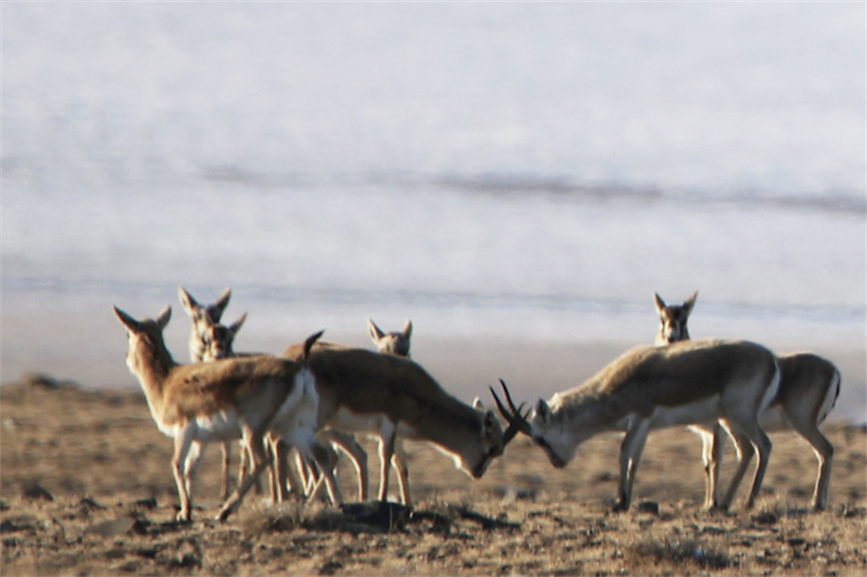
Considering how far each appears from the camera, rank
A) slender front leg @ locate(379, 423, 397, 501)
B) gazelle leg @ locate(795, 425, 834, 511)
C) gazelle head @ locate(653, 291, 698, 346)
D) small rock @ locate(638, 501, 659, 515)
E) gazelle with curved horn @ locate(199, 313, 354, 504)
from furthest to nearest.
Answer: gazelle head @ locate(653, 291, 698, 346)
gazelle leg @ locate(795, 425, 834, 511)
small rock @ locate(638, 501, 659, 515)
slender front leg @ locate(379, 423, 397, 501)
gazelle with curved horn @ locate(199, 313, 354, 504)

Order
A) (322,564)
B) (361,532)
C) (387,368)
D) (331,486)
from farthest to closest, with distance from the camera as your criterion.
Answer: (387,368) → (331,486) → (361,532) → (322,564)

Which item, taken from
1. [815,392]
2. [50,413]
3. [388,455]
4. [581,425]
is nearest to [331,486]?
[388,455]

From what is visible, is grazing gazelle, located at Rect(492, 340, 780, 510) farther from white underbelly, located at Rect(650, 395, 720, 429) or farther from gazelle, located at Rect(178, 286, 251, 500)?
gazelle, located at Rect(178, 286, 251, 500)

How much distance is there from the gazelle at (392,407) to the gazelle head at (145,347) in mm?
1365

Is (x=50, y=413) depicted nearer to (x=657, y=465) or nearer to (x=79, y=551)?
(x=657, y=465)

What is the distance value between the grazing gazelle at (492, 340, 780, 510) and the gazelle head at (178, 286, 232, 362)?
13.4 ft

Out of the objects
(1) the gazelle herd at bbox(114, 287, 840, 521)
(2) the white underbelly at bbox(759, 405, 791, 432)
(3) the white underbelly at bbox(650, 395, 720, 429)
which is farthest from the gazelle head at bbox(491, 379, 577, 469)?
(2) the white underbelly at bbox(759, 405, 791, 432)

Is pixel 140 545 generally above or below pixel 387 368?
below

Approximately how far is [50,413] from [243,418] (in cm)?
1514

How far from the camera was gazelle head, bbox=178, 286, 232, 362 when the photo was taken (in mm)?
18062

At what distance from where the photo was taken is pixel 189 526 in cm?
1321

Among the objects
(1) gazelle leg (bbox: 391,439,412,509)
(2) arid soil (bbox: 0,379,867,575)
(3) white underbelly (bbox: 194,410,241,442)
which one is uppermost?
(3) white underbelly (bbox: 194,410,241,442)

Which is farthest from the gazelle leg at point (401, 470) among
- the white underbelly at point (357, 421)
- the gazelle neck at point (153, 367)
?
the gazelle neck at point (153, 367)

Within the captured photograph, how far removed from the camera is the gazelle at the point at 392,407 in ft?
49.1
